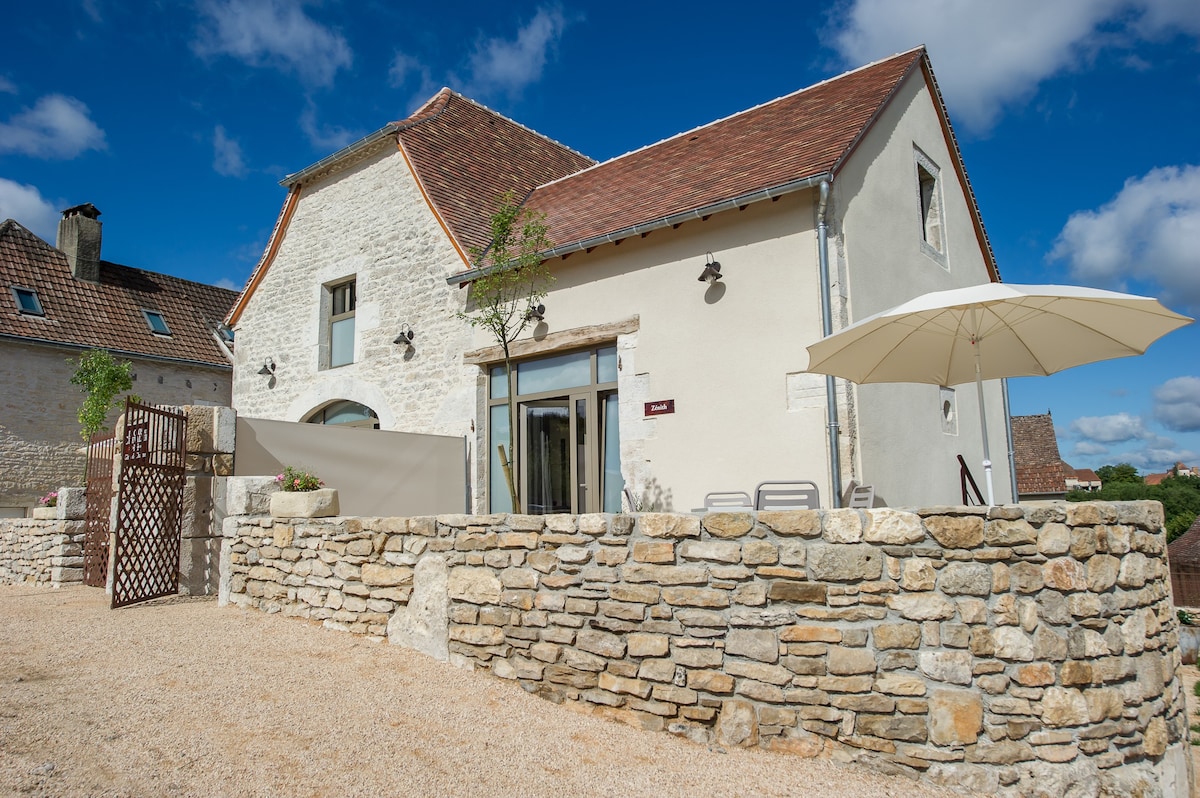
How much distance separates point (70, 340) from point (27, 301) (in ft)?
4.00

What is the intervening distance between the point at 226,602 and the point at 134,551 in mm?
1085

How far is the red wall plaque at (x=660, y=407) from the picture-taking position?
7.83m

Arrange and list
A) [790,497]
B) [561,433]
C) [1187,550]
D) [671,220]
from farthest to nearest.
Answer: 1. [1187,550]
2. [561,433]
3. [671,220]
4. [790,497]

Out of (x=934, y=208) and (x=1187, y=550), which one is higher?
(x=934, y=208)

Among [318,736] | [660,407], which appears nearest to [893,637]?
[318,736]

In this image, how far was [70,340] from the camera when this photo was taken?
1581 cm

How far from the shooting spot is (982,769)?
3.88 metres

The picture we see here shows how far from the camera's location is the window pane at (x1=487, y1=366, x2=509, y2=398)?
9.49 metres

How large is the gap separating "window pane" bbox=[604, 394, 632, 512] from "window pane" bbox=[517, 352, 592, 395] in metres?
0.41

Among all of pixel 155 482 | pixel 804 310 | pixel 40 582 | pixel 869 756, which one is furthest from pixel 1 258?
pixel 869 756

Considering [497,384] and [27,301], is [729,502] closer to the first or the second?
[497,384]

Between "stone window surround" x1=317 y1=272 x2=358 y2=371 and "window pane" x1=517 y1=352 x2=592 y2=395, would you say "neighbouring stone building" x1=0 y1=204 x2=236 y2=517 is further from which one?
"window pane" x1=517 y1=352 x2=592 y2=395

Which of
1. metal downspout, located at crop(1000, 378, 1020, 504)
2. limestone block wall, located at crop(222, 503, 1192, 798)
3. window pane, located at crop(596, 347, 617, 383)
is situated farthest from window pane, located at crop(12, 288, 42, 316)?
metal downspout, located at crop(1000, 378, 1020, 504)

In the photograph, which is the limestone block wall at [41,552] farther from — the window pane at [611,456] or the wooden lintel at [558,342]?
the window pane at [611,456]
